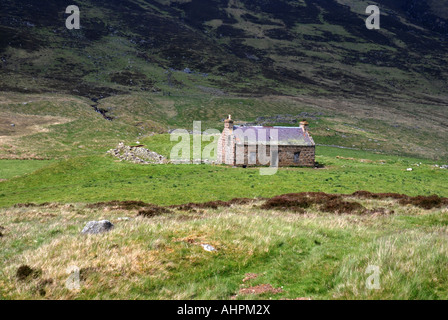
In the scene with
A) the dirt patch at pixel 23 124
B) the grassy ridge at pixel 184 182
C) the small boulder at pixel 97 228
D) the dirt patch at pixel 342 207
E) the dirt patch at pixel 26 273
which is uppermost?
the dirt patch at pixel 23 124

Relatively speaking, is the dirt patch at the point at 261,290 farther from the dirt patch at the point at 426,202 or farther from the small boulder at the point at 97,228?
the dirt patch at the point at 426,202

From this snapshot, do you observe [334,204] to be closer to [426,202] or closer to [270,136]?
[426,202]

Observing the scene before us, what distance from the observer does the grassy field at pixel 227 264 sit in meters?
6.50

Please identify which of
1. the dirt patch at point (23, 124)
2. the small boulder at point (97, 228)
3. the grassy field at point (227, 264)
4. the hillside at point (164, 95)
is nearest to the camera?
the grassy field at point (227, 264)

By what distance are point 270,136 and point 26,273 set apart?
42.8m

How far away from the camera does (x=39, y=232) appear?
12.9m

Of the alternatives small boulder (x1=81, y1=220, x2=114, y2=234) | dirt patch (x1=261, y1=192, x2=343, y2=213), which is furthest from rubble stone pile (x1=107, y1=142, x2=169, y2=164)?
small boulder (x1=81, y1=220, x2=114, y2=234)

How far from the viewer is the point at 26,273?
696 cm

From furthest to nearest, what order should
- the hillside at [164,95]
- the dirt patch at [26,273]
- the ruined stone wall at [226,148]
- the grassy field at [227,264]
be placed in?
the hillside at [164,95], the ruined stone wall at [226,148], the dirt patch at [26,273], the grassy field at [227,264]

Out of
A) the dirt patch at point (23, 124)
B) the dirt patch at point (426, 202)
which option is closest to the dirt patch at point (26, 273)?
the dirt patch at point (426, 202)

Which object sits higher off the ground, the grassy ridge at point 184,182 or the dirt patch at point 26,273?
the dirt patch at point 26,273

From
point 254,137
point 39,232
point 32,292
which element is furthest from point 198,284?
point 254,137
